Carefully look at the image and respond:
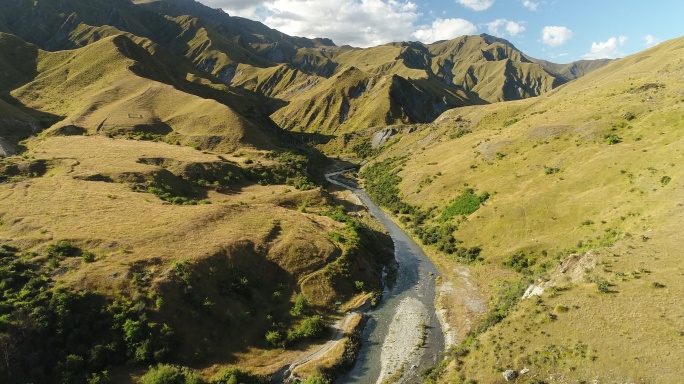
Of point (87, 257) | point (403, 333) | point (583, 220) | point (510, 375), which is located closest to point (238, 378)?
point (403, 333)

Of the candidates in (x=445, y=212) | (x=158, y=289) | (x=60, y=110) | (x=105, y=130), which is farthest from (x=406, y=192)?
(x=60, y=110)

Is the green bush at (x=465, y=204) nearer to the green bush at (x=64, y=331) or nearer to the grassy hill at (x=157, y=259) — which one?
the grassy hill at (x=157, y=259)

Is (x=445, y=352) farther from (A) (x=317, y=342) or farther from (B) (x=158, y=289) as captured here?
(B) (x=158, y=289)

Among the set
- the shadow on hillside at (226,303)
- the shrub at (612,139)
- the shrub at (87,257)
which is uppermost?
the shrub at (87,257)

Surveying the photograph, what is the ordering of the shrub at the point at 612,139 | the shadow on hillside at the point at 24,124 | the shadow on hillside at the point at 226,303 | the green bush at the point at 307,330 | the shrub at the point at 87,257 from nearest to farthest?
the shadow on hillside at the point at 226,303, the green bush at the point at 307,330, the shrub at the point at 87,257, the shrub at the point at 612,139, the shadow on hillside at the point at 24,124

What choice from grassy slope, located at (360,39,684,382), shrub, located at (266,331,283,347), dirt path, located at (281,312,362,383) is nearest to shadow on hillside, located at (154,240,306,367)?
shrub, located at (266,331,283,347)

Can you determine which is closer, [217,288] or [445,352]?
[445,352]

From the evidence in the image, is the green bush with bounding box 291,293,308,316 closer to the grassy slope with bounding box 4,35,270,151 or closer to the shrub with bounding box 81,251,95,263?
the shrub with bounding box 81,251,95,263

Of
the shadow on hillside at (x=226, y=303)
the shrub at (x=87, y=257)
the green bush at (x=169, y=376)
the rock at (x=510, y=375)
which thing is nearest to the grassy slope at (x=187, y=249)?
the shadow on hillside at (x=226, y=303)
